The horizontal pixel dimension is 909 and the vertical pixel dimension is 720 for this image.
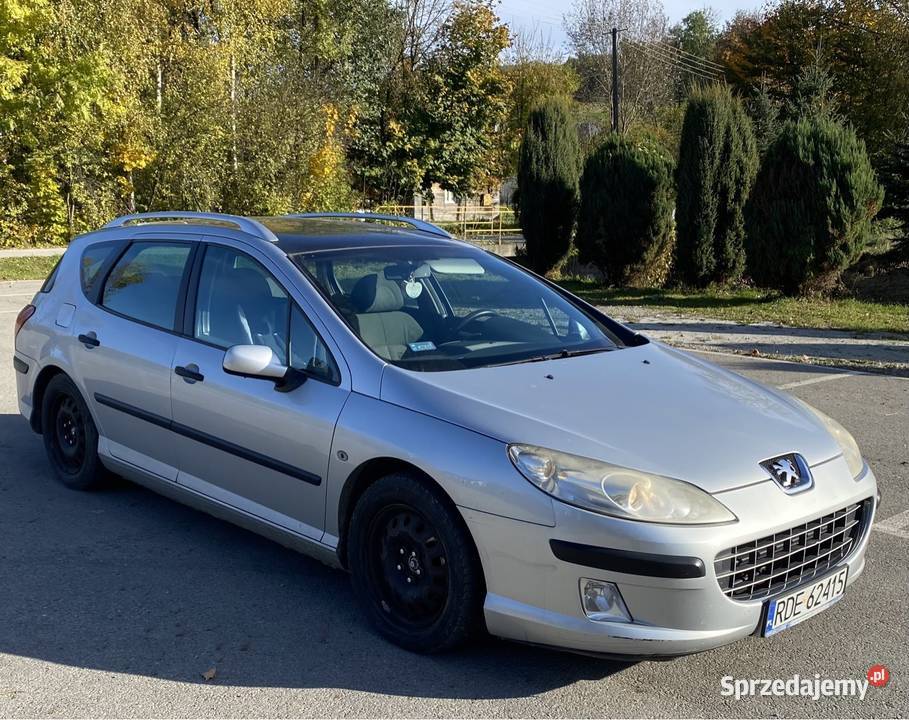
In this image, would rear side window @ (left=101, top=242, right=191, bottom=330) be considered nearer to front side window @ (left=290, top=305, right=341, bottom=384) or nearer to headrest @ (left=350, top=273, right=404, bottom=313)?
front side window @ (left=290, top=305, right=341, bottom=384)

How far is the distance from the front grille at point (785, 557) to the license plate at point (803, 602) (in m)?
0.03

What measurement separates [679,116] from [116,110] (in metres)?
27.9

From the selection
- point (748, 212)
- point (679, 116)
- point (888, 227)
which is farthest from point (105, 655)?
point (679, 116)

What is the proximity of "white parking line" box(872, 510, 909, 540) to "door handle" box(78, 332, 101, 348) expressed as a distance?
14.1ft

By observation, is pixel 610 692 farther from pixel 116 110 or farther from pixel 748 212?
pixel 116 110

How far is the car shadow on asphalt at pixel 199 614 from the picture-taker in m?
3.62

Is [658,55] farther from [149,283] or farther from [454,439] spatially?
[454,439]

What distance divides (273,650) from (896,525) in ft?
11.2

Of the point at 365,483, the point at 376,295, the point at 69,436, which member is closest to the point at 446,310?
the point at 376,295

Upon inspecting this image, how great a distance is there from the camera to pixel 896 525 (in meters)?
5.27

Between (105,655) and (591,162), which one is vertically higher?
(591,162)

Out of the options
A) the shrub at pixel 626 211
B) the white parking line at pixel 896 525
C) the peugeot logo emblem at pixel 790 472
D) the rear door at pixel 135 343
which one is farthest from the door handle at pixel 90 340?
the shrub at pixel 626 211

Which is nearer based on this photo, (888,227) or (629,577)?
(629,577)

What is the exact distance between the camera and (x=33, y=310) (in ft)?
20.1
